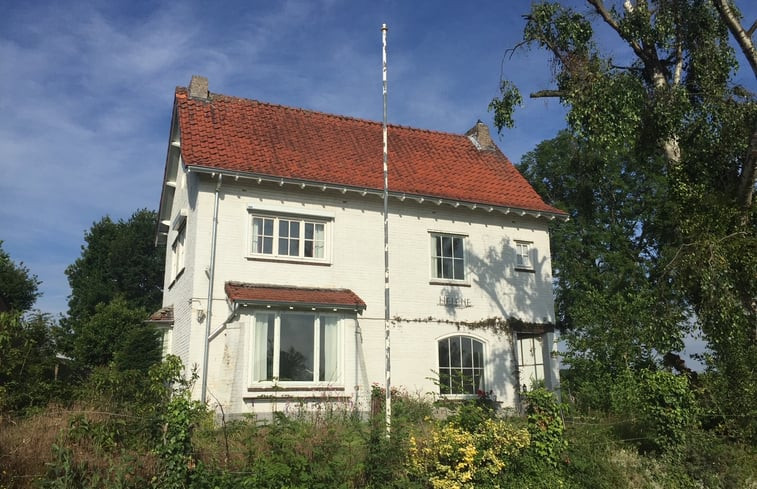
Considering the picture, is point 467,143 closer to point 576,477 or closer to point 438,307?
point 438,307

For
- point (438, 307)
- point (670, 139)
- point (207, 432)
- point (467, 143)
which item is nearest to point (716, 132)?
point (670, 139)

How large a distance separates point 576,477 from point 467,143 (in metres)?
14.0

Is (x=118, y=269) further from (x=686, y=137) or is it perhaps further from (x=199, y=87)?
(x=686, y=137)

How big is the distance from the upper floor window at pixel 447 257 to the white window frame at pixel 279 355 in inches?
150

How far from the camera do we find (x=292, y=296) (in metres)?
15.6

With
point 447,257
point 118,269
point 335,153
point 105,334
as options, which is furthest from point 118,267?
point 447,257

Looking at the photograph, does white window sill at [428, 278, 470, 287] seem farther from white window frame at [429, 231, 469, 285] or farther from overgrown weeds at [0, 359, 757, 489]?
overgrown weeds at [0, 359, 757, 489]

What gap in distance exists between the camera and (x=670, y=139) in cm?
1505

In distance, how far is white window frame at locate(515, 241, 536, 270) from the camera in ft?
64.7

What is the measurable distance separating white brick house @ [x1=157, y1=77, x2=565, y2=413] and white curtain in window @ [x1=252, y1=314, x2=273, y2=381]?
0.11 ft

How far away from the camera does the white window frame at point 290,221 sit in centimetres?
1638

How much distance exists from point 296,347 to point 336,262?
8.82 feet

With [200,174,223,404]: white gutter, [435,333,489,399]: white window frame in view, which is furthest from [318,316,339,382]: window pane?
[435,333,489,399]: white window frame

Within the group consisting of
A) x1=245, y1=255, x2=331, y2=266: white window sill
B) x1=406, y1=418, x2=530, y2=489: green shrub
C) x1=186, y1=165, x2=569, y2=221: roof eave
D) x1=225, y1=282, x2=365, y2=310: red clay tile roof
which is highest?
x1=186, y1=165, x2=569, y2=221: roof eave
